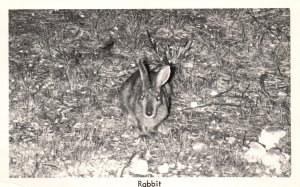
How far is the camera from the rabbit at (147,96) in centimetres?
196

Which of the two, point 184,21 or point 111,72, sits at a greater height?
point 184,21

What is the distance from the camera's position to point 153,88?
1965 mm

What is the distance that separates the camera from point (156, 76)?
77.4 inches

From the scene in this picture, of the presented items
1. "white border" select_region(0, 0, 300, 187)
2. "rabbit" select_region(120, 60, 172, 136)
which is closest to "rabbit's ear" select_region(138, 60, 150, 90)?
"rabbit" select_region(120, 60, 172, 136)

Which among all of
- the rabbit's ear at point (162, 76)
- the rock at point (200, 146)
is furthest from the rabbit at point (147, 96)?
the rock at point (200, 146)

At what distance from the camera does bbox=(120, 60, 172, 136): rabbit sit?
1963 mm

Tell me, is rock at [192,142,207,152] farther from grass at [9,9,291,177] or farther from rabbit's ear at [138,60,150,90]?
rabbit's ear at [138,60,150,90]

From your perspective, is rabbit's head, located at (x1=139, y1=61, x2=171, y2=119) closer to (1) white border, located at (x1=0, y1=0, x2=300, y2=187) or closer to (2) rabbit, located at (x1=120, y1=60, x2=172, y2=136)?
(2) rabbit, located at (x1=120, y1=60, x2=172, y2=136)

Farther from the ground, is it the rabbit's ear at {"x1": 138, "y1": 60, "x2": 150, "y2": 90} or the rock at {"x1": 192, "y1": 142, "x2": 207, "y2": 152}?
the rabbit's ear at {"x1": 138, "y1": 60, "x2": 150, "y2": 90}

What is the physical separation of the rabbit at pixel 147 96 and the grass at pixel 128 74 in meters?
0.04

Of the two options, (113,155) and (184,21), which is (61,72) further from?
(184,21)

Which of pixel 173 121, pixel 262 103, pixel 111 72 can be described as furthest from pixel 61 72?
pixel 262 103
